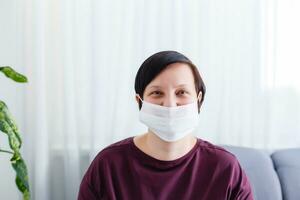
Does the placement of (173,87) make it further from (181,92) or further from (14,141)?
(14,141)

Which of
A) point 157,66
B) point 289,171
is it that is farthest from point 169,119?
point 289,171

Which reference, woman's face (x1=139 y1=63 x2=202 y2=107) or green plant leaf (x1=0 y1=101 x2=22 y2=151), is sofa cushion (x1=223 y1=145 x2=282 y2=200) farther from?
green plant leaf (x1=0 y1=101 x2=22 y2=151)

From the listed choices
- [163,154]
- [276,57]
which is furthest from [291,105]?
[163,154]

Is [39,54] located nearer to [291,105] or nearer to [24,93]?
[24,93]

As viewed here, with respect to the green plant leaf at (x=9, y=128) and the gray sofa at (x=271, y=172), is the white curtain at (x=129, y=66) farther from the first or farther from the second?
the green plant leaf at (x=9, y=128)

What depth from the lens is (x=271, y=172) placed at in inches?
66.3

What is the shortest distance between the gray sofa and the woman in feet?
1.29

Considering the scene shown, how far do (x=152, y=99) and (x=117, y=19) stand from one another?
2.31 feet

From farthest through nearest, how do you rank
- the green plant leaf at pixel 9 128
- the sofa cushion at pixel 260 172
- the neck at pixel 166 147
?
the sofa cushion at pixel 260 172, the neck at pixel 166 147, the green plant leaf at pixel 9 128

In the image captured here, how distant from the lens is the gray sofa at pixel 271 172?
1.64 metres

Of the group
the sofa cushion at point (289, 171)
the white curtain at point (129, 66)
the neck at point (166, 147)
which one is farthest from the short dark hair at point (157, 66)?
the sofa cushion at point (289, 171)

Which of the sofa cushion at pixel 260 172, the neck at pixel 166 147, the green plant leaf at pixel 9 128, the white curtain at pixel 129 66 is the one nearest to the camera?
the green plant leaf at pixel 9 128

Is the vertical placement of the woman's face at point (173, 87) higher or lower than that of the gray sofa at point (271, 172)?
higher

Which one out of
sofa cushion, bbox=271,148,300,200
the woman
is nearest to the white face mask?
the woman
